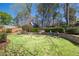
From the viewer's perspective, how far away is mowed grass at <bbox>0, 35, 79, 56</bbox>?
1.72 m

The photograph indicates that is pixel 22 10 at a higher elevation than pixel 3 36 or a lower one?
higher

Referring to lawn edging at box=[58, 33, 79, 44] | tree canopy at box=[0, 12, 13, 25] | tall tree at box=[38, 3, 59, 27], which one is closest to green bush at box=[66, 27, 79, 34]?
lawn edging at box=[58, 33, 79, 44]

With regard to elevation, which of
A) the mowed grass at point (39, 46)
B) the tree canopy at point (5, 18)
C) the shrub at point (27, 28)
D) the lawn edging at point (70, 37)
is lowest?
the mowed grass at point (39, 46)

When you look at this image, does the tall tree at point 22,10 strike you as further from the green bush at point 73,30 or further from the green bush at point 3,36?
the green bush at point 73,30

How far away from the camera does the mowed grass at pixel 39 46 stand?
1719mm

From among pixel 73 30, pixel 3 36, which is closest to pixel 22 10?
pixel 3 36

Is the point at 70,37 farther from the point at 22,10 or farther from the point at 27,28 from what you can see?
the point at 22,10

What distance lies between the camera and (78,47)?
67.8 inches

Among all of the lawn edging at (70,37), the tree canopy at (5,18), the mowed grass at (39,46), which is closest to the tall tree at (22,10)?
the tree canopy at (5,18)

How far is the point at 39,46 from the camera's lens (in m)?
1.73

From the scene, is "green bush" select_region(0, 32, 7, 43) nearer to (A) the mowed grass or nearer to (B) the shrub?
(A) the mowed grass

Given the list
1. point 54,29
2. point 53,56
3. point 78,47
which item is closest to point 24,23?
point 54,29

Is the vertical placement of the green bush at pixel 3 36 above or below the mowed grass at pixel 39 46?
above

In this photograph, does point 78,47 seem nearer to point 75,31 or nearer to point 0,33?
point 75,31
